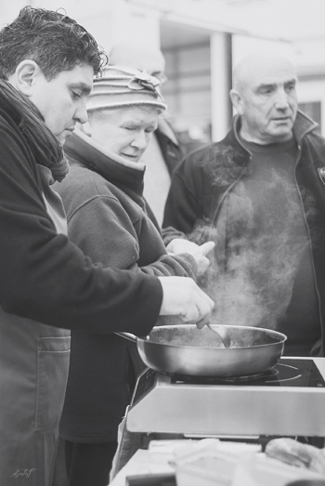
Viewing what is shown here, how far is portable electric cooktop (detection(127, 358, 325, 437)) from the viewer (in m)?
1.37

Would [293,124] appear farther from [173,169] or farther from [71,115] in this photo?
[71,115]

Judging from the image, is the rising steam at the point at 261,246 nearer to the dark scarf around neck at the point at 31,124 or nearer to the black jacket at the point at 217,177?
the black jacket at the point at 217,177

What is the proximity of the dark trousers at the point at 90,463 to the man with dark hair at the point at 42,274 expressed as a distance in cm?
45

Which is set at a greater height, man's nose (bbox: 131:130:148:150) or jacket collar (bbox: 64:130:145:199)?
man's nose (bbox: 131:130:148:150)

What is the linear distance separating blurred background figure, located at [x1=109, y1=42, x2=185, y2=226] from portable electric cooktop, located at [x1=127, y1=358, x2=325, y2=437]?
1814 mm

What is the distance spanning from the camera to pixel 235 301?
2.47 metres

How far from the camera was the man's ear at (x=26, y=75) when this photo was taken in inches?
60.9

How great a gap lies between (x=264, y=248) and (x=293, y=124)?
66cm

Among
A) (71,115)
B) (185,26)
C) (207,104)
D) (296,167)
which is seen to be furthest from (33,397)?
(207,104)

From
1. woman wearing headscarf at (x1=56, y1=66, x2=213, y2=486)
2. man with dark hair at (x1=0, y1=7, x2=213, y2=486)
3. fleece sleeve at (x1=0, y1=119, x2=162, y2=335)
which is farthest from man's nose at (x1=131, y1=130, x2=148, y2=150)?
fleece sleeve at (x1=0, y1=119, x2=162, y2=335)

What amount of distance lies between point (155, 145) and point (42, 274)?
2.07m

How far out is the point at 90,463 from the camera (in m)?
2.09

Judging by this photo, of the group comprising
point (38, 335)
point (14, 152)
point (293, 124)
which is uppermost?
point (293, 124)
